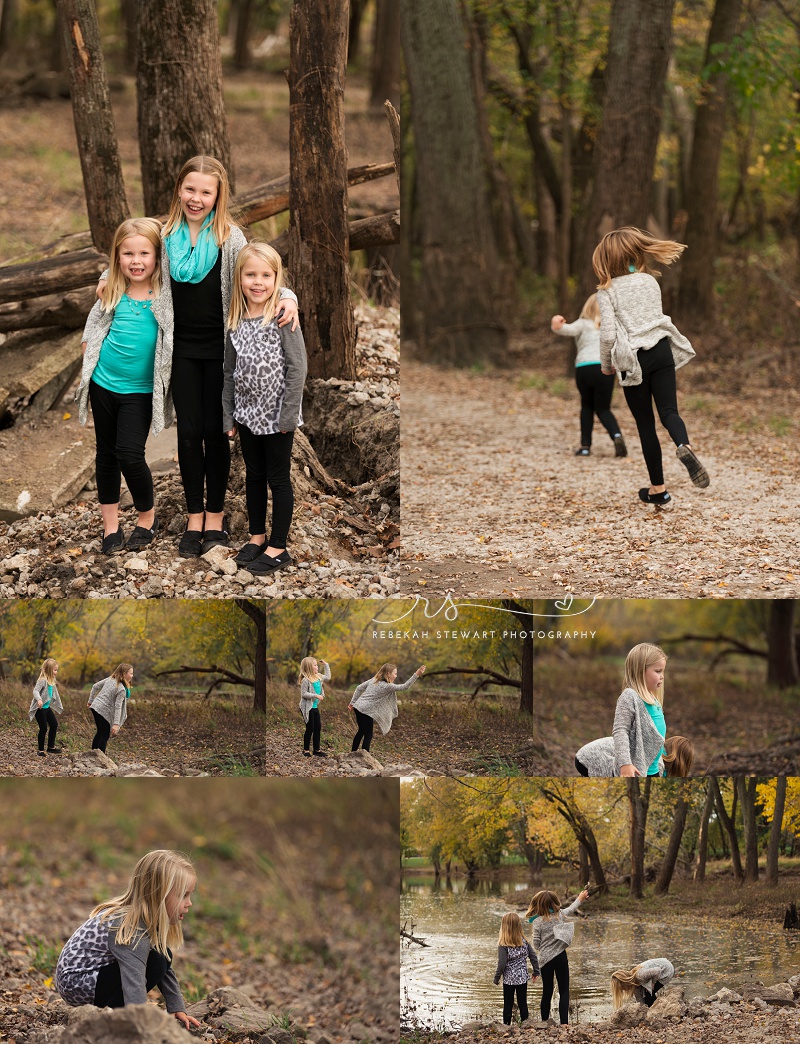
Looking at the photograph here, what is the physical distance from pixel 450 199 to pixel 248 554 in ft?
29.2

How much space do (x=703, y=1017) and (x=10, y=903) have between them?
4.24 m

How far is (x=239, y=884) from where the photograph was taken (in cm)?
784

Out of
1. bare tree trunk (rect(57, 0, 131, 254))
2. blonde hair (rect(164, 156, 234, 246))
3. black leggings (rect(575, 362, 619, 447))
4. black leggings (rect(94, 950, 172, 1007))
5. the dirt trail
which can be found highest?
bare tree trunk (rect(57, 0, 131, 254))

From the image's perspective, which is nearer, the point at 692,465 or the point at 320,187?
the point at 320,187

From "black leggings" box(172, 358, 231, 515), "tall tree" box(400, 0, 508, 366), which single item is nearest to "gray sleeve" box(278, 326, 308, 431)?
"black leggings" box(172, 358, 231, 515)

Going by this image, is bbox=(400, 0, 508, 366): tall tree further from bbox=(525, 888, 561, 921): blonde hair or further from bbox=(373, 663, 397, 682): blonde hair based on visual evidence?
bbox=(525, 888, 561, 921): blonde hair

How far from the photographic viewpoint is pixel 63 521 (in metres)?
5.38

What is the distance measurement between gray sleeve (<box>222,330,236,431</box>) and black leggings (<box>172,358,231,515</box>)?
62 millimetres

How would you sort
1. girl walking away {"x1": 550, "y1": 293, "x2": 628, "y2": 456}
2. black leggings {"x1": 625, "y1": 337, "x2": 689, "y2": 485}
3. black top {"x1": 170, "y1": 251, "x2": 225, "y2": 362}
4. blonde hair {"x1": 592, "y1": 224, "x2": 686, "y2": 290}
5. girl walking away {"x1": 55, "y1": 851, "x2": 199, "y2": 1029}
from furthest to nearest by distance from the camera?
girl walking away {"x1": 550, "y1": 293, "x2": 628, "y2": 456}, black leggings {"x1": 625, "y1": 337, "x2": 689, "y2": 485}, blonde hair {"x1": 592, "y1": 224, "x2": 686, "y2": 290}, black top {"x1": 170, "y1": 251, "x2": 225, "y2": 362}, girl walking away {"x1": 55, "y1": 851, "x2": 199, "y2": 1029}

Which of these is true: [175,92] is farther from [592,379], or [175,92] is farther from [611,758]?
[611,758]

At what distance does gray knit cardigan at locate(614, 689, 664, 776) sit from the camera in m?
4.52

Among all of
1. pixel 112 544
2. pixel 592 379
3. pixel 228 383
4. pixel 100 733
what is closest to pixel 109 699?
pixel 100 733

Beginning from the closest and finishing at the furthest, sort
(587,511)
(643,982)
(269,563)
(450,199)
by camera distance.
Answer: (643,982) → (269,563) → (587,511) → (450,199)

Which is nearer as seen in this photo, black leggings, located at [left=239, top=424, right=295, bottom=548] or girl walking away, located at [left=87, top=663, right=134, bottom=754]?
girl walking away, located at [left=87, top=663, right=134, bottom=754]
